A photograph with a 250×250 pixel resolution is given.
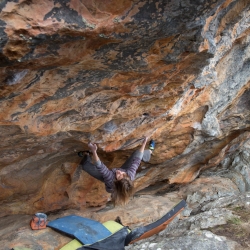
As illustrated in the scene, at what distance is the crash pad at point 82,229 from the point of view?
455 centimetres

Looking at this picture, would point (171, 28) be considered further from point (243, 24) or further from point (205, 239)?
point (205, 239)

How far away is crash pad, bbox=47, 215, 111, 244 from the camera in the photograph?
14.9 ft

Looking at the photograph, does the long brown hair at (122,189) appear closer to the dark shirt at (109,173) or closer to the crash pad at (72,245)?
the dark shirt at (109,173)

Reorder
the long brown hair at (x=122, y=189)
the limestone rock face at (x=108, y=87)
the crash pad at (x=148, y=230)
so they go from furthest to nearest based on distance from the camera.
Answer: the crash pad at (x=148, y=230), the long brown hair at (x=122, y=189), the limestone rock face at (x=108, y=87)

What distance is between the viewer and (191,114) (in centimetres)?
561

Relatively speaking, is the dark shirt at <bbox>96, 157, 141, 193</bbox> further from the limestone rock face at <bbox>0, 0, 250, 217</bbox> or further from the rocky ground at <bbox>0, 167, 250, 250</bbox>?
the rocky ground at <bbox>0, 167, 250, 250</bbox>

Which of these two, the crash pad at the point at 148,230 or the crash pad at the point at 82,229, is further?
the crash pad at the point at 148,230

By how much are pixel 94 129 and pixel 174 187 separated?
4496 millimetres

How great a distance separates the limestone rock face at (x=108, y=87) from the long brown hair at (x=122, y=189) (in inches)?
31.4

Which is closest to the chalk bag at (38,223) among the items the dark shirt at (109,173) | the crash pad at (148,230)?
the dark shirt at (109,173)

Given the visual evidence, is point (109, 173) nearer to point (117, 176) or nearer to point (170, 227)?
point (117, 176)

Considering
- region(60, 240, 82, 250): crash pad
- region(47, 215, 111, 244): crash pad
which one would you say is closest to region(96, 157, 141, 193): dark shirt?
region(47, 215, 111, 244): crash pad

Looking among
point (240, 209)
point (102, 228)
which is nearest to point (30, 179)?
point (102, 228)

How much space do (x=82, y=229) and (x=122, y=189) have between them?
113 cm
